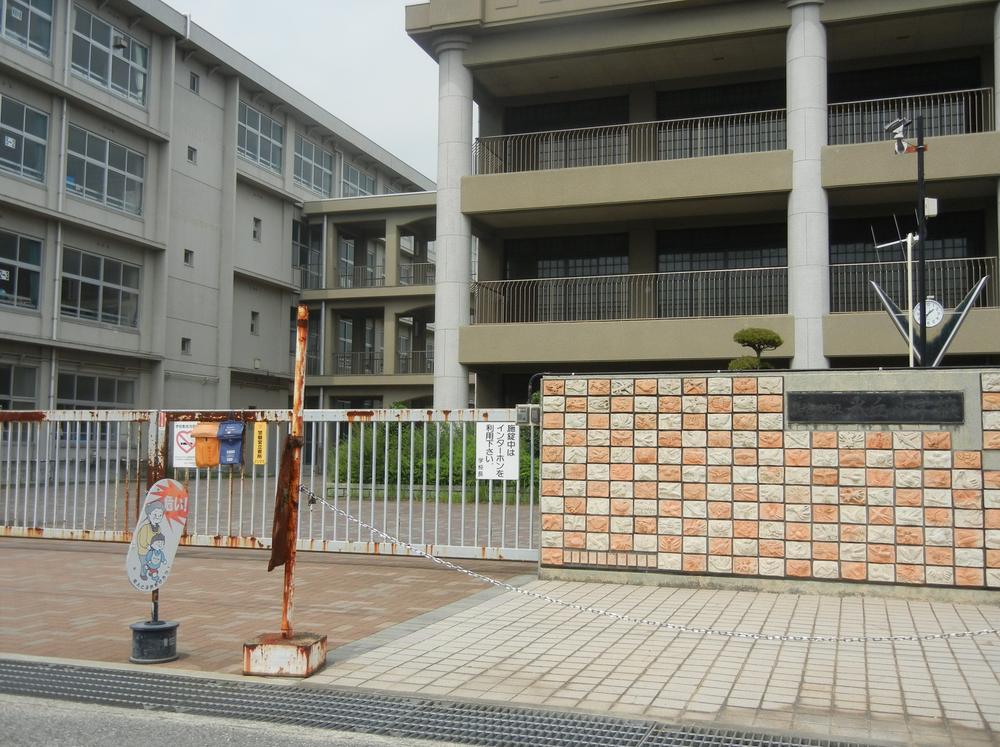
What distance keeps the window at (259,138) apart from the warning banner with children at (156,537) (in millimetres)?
33809

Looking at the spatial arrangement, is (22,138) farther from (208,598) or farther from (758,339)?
(208,598)

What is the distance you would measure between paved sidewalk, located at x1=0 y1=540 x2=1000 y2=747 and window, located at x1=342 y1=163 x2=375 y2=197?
3768 centimetres

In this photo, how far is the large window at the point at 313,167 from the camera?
43.1 m

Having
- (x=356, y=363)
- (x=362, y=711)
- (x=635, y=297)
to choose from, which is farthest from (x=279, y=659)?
(x=356, y=363)

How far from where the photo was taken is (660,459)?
1021cm

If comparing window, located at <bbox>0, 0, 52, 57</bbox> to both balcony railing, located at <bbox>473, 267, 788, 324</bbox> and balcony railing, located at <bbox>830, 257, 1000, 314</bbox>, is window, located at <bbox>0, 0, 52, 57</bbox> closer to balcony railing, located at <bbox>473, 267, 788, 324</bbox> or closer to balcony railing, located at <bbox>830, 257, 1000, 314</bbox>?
balcony railing, located at <bbox>473, 267, 788, 324</bbox>

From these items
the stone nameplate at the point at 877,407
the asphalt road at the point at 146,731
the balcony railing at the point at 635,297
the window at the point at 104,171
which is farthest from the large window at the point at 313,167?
the asphalt road at the point at 146,731

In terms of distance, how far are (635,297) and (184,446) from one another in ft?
53.0

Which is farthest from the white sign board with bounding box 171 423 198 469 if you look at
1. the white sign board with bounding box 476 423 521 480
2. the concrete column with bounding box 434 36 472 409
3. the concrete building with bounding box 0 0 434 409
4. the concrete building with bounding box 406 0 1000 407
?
the concrete building with bounding box 0 0 434 409

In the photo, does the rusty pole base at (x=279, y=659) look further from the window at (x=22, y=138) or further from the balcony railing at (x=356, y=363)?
the balcony railing at (x=356, y=363)

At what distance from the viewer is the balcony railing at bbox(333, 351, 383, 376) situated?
42584mm

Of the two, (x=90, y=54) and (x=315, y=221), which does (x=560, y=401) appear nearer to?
(x=90, y=54)

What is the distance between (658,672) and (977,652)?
2.59 meters

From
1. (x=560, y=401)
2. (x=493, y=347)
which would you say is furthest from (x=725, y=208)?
(x=560, y=401)
